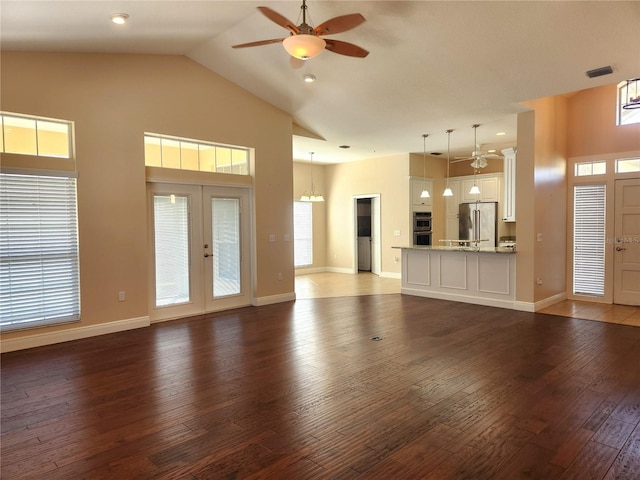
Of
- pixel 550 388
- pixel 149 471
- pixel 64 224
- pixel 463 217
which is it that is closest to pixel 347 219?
pixel 463 217

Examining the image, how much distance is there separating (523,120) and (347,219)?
546 centimetres

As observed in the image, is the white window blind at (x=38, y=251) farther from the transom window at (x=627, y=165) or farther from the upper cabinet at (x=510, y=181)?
the transom window at (x=627, y=165)

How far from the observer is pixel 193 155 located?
5.92m

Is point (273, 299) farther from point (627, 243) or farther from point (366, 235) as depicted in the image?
point (627, 243)

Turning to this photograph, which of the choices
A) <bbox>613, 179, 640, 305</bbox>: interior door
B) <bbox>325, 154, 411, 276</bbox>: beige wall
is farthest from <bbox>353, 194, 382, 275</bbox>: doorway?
<bbox>613, 179, 640, 305</bbox>: interior door

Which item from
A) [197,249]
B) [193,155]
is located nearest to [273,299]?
[197,249]

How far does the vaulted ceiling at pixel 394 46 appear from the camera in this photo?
12.5 ft

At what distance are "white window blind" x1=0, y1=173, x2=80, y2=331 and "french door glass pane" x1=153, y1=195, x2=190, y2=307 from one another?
1056 mm

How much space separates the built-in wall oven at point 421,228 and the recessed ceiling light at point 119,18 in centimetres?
715

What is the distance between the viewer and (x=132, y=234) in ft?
17.0

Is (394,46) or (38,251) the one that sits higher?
(394,46)

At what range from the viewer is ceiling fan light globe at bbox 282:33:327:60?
3.13 m

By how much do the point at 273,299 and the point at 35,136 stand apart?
4.02m

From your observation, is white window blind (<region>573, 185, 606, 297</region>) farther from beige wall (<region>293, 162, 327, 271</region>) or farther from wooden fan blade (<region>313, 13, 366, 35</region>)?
beige wall (<region>293, 162, 327, 271</region>)
